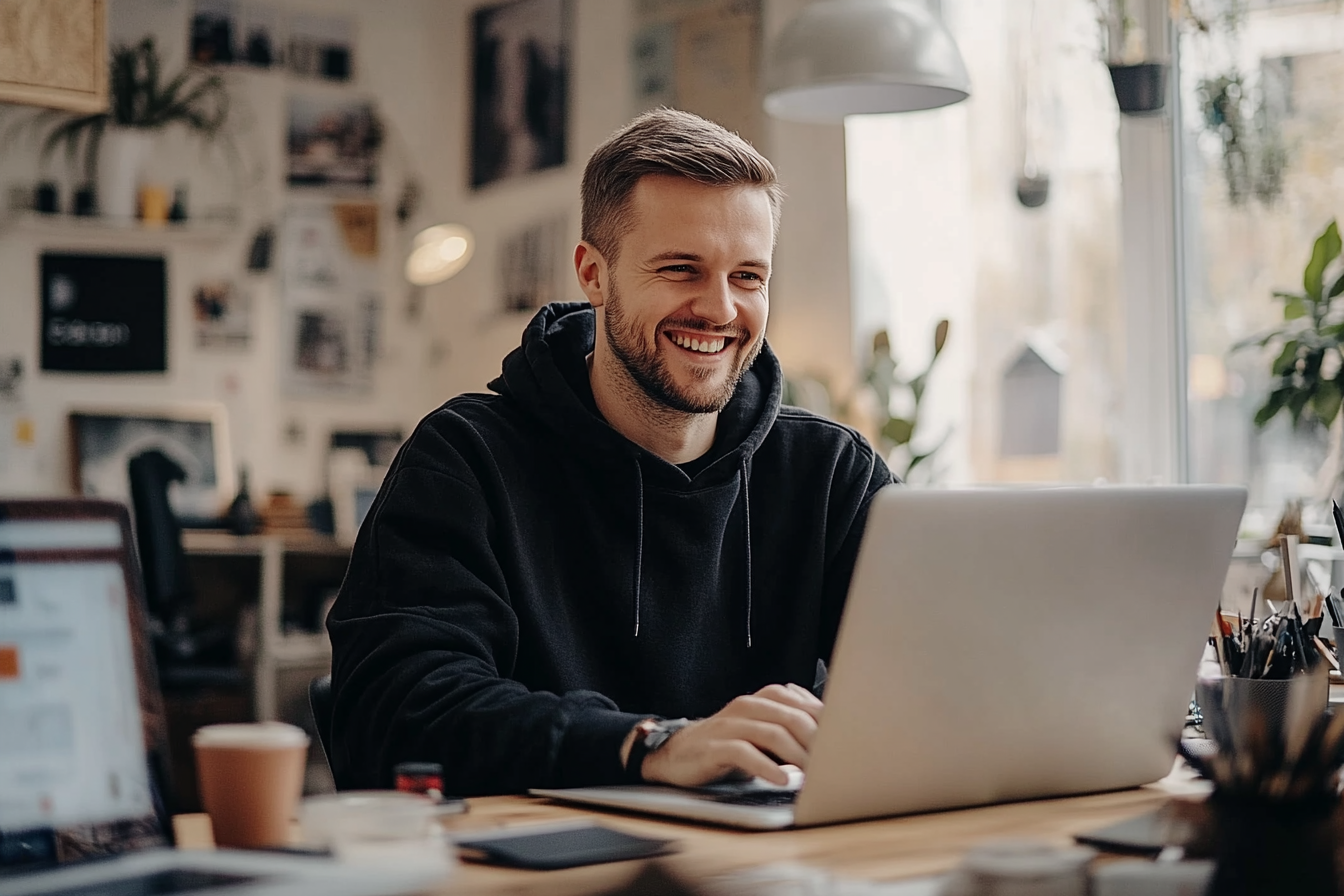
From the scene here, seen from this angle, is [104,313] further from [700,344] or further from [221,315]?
[700,344]

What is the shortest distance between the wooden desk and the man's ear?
2.79 ft

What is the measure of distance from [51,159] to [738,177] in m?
4.41

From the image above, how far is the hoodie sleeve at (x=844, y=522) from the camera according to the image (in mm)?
1950

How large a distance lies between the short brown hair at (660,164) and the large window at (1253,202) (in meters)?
1.89

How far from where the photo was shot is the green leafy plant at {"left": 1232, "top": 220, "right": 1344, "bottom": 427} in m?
2.99

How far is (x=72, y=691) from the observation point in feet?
3.02

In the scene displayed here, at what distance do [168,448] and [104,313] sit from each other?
1.77 ft

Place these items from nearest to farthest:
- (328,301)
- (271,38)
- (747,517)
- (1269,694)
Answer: (1269,694)
(747,517)
(271,38)
(328,301)

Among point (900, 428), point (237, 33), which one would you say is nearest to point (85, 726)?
point (900, 428)

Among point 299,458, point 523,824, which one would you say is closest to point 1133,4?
point 523,824

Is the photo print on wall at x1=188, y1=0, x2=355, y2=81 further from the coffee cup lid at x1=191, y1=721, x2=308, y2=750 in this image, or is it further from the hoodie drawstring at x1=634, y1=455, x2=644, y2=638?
the coffee cup lid at x1=191, y1=721, x2=308, y2=750

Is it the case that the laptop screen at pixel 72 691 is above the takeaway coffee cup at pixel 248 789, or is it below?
above

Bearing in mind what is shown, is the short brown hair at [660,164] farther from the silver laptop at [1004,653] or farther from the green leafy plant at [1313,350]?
the green leafy plant at [1313,350]

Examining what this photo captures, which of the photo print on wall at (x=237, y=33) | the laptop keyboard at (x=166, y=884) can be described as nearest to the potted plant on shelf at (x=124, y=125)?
the photo print on wall at (x=237, y=33)
